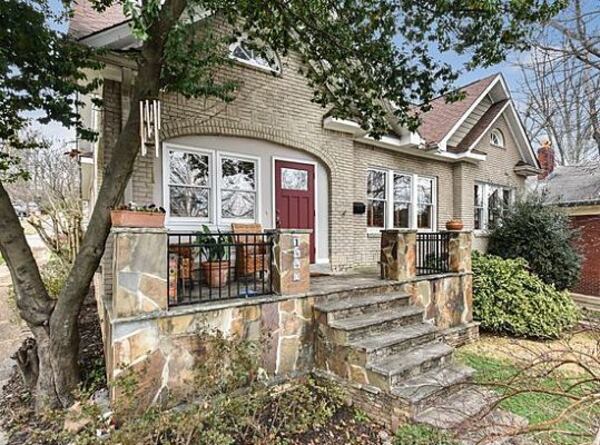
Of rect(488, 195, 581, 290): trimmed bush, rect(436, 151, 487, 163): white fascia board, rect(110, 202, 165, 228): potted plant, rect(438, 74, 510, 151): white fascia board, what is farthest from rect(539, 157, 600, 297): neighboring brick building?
rect(110, 202, 165, 228): potted plant

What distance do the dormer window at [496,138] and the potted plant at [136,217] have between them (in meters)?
12.3

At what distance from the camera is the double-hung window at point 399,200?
390 inches

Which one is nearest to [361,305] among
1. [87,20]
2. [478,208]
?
[87,20]

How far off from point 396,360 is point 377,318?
27.3 inches

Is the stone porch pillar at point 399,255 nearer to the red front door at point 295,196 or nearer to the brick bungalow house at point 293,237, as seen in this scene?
the brick bungalow house at point 293,237

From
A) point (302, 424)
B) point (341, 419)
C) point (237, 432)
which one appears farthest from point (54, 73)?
point (341, 419)

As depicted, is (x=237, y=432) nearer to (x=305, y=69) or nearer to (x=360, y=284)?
(x=360, y=284)

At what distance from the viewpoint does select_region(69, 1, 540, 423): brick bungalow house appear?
404 cm

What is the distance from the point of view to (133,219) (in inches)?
150

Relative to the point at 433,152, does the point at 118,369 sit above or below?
below

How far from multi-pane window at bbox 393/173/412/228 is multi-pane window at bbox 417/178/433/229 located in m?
0.45

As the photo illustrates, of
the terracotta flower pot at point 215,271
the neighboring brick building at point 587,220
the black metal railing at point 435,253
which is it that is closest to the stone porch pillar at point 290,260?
the terracotta flower pot at point 215,271

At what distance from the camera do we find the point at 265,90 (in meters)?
7.40

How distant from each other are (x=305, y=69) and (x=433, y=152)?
15.3ft
